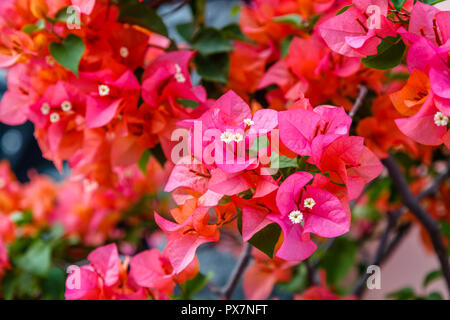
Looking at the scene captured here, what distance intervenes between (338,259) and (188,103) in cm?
64

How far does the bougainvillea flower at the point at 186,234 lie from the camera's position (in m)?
0.46

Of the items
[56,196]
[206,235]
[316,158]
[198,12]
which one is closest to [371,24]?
[316,158]

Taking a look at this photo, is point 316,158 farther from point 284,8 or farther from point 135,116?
point 284,8

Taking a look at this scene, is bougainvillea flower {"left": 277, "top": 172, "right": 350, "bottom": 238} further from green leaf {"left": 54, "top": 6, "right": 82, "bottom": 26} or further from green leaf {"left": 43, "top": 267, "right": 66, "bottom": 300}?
green leaf {"left": 43, "top": 267, "right": 66, "bottom": 300}

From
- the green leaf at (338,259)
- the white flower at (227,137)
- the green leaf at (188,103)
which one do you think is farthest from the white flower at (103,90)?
the green leaf at (338,259)

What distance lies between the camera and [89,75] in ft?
2.00

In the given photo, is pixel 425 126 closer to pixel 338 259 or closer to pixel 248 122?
pixel 248 122

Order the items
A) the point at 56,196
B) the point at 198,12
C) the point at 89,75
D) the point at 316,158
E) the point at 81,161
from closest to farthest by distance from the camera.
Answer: the point at 316,158 → the point at 89,75 → the point at 81,161 → the point at 198,12 → the point at 56,196

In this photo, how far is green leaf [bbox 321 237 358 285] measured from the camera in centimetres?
107

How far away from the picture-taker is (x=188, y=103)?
69 centimetres

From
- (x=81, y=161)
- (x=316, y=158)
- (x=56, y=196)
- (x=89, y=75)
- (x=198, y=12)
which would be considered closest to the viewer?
(x=316, y=158)

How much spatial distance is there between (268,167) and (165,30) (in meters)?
0.36

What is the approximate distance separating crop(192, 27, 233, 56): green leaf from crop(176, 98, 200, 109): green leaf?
0.38ft

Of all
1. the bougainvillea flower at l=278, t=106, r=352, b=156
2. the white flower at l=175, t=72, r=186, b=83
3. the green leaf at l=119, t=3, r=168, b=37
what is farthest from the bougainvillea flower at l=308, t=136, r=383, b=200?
the green leaf at l=119, t=3, r=168, b=37
